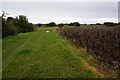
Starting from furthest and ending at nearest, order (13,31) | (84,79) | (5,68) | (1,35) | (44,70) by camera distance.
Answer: (13,31) < (1,35) < (5,68) < (44,70) < (84,79)

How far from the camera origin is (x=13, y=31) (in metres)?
18.4

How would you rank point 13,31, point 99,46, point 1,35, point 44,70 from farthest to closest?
point 13,31, point 1,35, point 99,46, point 44,70

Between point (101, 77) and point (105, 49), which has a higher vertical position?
point (105, 49)

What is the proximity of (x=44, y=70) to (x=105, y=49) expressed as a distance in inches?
118

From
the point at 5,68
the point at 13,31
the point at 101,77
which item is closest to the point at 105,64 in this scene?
the point at 101,77

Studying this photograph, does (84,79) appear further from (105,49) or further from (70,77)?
(105,49)

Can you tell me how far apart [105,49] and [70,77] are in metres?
2.21

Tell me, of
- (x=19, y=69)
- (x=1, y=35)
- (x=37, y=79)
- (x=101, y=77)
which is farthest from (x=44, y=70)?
(x=1, y=35)

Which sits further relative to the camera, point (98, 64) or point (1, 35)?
point (1, 35)

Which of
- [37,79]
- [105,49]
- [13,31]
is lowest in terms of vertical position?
[37,79]

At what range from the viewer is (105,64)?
442 cm

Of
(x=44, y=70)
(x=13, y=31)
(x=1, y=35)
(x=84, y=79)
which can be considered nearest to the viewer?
(x=84, y=79)

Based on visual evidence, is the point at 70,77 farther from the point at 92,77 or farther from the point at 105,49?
the point at 105,49

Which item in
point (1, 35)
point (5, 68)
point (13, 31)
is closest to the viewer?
point (5, 68)
